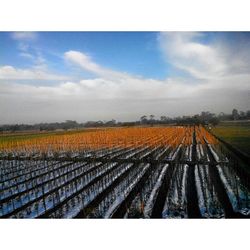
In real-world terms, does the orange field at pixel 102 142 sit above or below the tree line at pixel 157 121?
below

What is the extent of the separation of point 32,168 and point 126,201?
5.69m

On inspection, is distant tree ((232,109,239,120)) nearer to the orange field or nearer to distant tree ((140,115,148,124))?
distant tree ((140,115,148,124))

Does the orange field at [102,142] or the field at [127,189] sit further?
the orange field at [102,142]

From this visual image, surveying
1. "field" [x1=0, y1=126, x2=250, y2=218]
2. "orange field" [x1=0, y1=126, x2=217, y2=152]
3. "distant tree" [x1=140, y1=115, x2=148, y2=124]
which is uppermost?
"distant tree" [x1=140, y1=115, x2=148, y2=124]

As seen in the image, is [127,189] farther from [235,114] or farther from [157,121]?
[235,114]

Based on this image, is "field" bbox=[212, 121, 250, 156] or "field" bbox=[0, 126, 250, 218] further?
"field" bbox=[212, 121, 250, 156]

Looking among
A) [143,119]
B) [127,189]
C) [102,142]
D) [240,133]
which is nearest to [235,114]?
[240,133]

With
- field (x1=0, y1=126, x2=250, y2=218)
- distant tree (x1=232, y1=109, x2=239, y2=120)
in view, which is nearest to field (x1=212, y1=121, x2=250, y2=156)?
distant tree (x1=232, y1=109, x2=239, y2=120)

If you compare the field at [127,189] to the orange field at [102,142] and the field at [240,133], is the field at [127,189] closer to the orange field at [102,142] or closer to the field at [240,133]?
the field at [240,133]

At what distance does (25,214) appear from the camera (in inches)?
231

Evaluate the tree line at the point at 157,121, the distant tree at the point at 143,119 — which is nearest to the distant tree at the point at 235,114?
the tree line at the point at 157,121

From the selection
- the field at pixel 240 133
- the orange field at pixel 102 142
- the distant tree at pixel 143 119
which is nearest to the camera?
the field at pixel 240 133

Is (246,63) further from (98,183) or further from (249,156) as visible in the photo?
(98,183)
